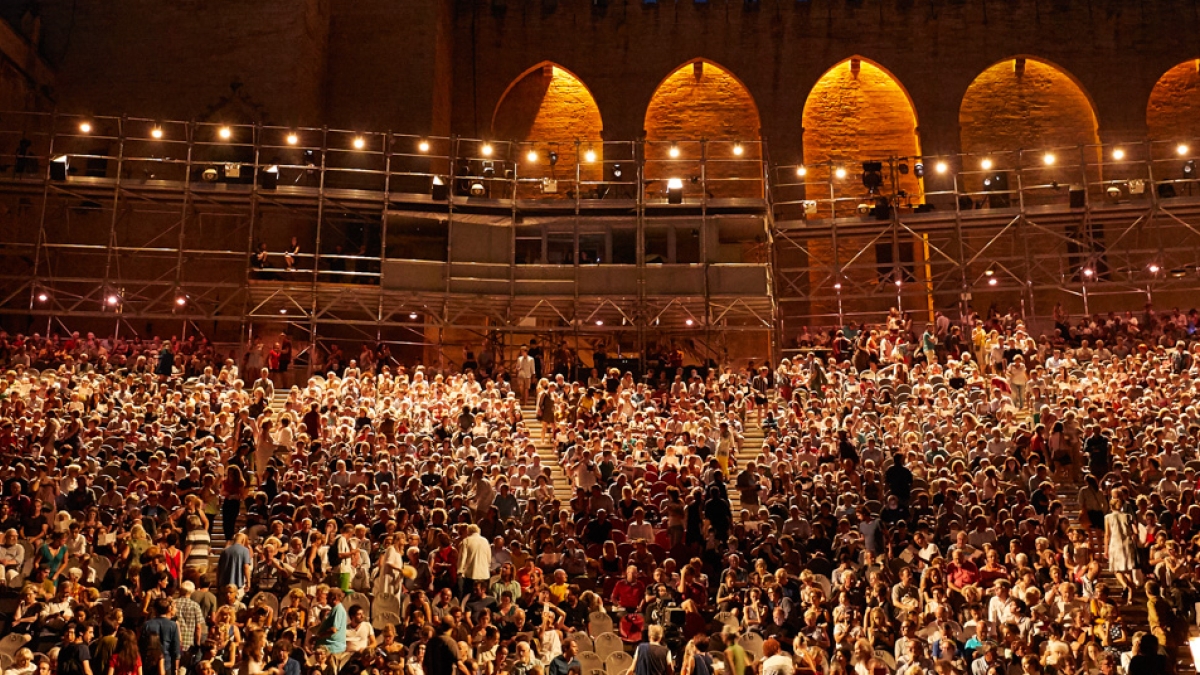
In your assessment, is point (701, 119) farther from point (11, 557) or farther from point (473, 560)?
point (11, 557)

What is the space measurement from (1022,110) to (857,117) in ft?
14.1

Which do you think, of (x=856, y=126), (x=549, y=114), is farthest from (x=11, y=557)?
(x=856, y=126)

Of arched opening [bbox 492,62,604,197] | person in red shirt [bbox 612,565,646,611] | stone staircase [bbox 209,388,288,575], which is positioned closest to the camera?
person in red shirt [bbox 612,565,646,611]

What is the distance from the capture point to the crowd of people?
11469mm

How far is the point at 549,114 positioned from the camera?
3231 centimetres

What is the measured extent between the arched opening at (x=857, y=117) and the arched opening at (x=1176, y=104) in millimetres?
6112

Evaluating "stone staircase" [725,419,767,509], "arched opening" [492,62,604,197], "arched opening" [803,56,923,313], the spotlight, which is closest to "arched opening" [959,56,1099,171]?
"arched opening" [803,56,923,313]

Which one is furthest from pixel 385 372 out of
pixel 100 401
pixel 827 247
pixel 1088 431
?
pixel 827 247

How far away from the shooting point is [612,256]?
2627cm

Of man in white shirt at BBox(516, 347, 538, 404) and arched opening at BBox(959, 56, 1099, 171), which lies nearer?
man in white shirt at BBox(516, 347, 538, 404)

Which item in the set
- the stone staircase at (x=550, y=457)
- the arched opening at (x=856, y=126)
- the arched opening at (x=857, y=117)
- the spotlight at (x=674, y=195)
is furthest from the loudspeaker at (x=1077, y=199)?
the stone staircase at (x=550, y=457)

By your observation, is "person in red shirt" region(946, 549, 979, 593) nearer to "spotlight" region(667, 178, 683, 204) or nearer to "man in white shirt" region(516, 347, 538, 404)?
"man in white shirt" region(516, 347, 538, 404)

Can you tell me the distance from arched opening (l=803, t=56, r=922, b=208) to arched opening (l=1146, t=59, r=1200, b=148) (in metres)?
6.11

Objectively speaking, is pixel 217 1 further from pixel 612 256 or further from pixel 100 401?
pixel 100 401
